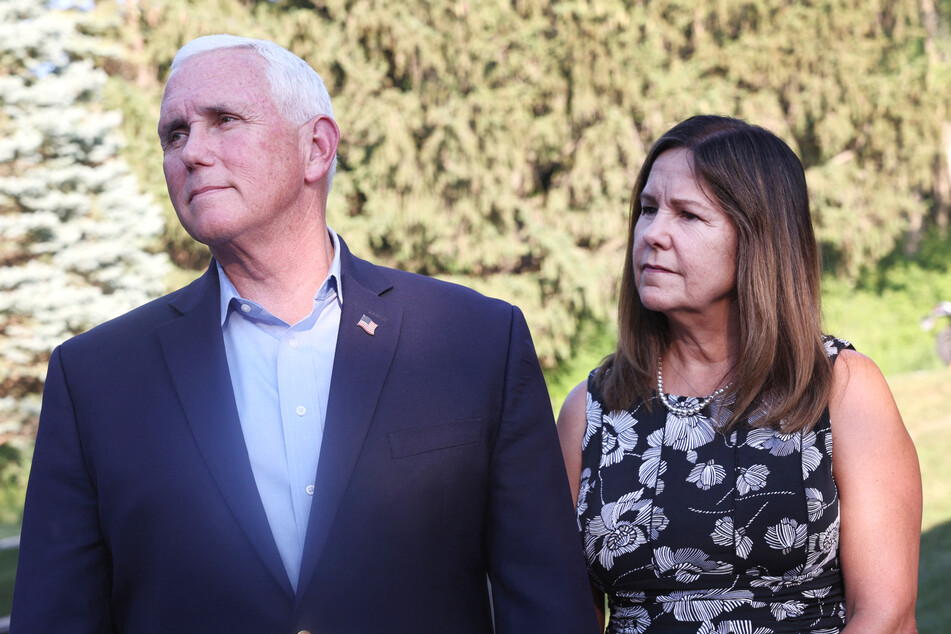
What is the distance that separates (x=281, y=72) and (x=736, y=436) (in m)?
1.44

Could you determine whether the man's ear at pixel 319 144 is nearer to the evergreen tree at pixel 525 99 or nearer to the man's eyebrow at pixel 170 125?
the man's eyebrow at pixel 170 125

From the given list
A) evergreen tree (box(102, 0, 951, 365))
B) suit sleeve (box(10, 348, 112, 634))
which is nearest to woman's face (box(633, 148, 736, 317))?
suit sleeve (box(10, 348, 112, 634))

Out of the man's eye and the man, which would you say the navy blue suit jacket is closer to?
the man

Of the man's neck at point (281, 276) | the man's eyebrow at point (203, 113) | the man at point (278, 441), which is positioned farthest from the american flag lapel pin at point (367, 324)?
the man's eyebrow at point (203, 113)

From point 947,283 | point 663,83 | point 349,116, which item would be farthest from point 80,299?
point 947,283

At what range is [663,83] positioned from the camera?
57.1 feet

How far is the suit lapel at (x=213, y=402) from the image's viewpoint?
176 cm

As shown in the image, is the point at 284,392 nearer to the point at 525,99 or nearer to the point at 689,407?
the point at 689,407

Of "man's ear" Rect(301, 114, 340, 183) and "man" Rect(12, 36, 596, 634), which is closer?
"man" Rect(12, 36, 596, 634)

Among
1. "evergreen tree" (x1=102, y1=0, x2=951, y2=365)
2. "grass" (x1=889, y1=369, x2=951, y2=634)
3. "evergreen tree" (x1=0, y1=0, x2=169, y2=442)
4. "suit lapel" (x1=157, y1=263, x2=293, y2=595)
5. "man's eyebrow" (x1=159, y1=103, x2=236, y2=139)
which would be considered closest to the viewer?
"suit lapel" (x1=157, y1=263, x2=293, y2=595)

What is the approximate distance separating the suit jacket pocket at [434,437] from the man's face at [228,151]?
0.50 metres

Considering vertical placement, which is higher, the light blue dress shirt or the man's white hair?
the man's white hair

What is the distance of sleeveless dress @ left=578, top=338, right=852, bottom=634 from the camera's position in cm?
224

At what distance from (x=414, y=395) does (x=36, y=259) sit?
44.3 ft
